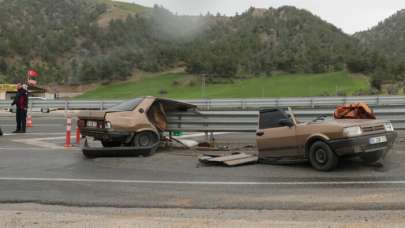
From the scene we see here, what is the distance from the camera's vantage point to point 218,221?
5.82 meters

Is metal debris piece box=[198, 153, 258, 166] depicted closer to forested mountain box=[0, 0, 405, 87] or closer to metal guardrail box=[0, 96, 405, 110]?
metal guardrail box=[0, 96, 405, 110]

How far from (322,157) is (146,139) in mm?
4565

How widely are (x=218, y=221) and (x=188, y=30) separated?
4428 inches

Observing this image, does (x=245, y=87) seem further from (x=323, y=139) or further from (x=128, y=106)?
→ (x=323, y=139)

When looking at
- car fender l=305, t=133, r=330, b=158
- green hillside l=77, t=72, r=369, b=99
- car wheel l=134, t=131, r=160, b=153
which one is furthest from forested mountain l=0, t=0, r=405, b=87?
car fender l=305, t=133, r=330, b=158

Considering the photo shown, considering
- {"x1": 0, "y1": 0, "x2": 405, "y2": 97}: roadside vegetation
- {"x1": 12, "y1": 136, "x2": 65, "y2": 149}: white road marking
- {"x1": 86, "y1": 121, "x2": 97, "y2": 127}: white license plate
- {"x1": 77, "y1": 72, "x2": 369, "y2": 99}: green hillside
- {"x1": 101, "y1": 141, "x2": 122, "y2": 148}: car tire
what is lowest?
{"x1": 12, "y1": 136, "x2": 65, "y2": 149}: white road marking

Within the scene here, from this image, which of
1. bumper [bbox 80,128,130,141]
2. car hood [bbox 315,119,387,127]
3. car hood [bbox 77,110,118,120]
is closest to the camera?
car hood [bbox 315,119,387,127]

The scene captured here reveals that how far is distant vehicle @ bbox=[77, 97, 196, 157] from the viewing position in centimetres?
1131

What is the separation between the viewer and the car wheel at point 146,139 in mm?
11711

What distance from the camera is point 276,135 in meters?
9.77

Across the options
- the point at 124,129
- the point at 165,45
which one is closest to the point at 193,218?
the point at 124,129

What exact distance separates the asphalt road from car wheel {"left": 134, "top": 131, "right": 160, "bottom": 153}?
569 mm

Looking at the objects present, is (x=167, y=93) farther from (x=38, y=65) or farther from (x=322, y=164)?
(x=322, y=164)

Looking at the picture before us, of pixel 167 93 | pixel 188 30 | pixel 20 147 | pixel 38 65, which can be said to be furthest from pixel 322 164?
pixel 188 30
